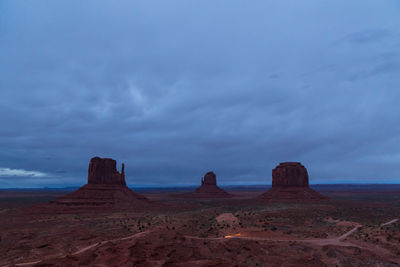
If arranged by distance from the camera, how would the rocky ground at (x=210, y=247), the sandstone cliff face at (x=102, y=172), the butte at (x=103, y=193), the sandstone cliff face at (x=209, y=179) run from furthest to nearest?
the sandstone cliff face at (x=209, y=179), the sandstone cliff face at (x=102, y=172), the butte at (x=103, y=193), the rocky ground at (x=210, y=247)

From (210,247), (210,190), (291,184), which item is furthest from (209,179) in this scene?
(210,247)

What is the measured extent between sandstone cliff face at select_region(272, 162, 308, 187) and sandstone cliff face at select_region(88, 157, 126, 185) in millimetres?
57227

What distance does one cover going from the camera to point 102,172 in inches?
2783

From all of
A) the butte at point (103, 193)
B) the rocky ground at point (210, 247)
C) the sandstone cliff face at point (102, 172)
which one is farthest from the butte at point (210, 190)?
the rocky ground at point (210, 247)

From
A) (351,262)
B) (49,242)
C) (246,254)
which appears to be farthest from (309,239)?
(49,242)

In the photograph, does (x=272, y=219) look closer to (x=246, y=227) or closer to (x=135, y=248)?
(x=246, y=227)

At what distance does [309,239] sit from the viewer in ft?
86.3

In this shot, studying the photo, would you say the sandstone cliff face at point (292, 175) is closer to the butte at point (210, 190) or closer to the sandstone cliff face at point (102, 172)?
the butte at point (210, 190)

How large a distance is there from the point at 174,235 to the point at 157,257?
6150mm

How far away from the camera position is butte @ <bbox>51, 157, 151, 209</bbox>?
6144cm

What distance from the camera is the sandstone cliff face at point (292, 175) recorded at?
279 ft

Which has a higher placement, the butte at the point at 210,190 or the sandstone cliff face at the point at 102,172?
the sandstone cliff face at the point at 102,172

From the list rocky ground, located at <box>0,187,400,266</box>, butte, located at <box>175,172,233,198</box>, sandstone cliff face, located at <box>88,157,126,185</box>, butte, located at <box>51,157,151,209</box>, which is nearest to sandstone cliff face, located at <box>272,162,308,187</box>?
butte, located at <box>175,172,233,198</box>

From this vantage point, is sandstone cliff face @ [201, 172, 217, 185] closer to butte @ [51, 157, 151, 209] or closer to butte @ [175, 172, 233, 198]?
butte @ [175, 172, 233, 198]
